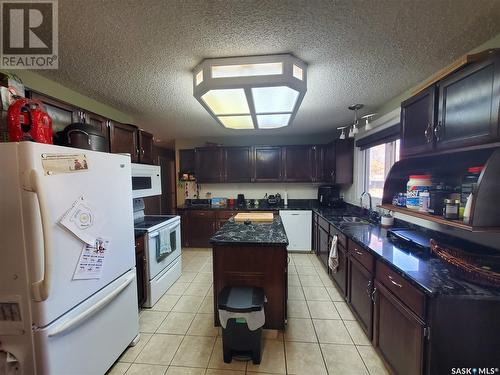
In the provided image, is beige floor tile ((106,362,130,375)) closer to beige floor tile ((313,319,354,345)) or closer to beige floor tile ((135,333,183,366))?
beige floor tile ((135,333,183,366))

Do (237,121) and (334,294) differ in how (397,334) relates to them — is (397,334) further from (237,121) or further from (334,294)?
(237,121)

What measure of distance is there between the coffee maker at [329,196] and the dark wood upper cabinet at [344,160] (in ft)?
1.42

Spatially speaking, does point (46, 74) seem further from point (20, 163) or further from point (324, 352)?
point (324, 352)

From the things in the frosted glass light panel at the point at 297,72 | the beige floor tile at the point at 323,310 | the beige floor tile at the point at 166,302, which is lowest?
the beige floor tile at the point at 166,302

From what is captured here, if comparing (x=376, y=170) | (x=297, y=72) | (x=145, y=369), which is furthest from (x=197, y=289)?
(x=376, y=170)

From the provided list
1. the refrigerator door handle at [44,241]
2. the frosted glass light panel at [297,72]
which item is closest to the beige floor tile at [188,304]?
the refrigerator door handle at [44,241]

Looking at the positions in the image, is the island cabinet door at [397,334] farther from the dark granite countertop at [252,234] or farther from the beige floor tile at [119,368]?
the beige floor tile at [119,368]

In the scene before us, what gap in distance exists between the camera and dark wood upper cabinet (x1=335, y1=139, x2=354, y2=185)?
381 centimetres

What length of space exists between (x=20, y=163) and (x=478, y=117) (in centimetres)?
240

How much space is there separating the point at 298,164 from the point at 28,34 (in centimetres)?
388

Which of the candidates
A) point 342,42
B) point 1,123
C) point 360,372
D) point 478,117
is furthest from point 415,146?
point 1,123

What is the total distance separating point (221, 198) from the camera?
4785 millimetres

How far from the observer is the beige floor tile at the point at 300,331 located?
1901 millimetres

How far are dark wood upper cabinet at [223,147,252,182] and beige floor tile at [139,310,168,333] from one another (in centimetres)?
274
